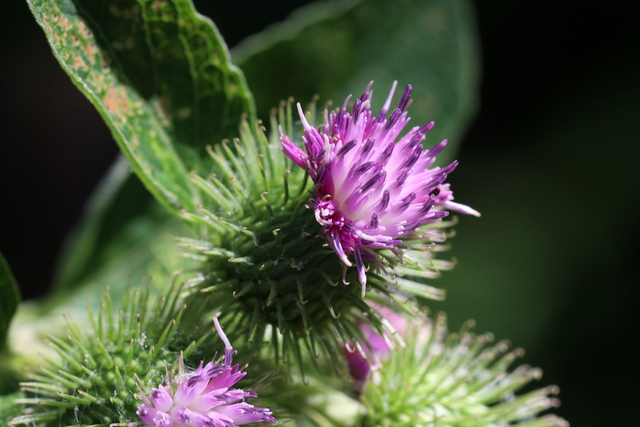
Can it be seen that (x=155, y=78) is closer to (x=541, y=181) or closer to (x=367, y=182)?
(x=367, y=182)

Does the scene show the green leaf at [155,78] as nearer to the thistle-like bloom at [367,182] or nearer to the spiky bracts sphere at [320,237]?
the spiky bracts sphere at [320,237]

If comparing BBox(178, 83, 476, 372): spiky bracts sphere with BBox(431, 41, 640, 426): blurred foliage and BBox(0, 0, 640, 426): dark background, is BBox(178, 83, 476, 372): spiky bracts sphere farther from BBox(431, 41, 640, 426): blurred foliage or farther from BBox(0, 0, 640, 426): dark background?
BBox(431, 41, 640, 426): blurred foliage

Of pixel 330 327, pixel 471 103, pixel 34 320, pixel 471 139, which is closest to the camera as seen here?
pixel 330 327

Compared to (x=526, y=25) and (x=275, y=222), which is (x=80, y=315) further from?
(x=526, y=25)

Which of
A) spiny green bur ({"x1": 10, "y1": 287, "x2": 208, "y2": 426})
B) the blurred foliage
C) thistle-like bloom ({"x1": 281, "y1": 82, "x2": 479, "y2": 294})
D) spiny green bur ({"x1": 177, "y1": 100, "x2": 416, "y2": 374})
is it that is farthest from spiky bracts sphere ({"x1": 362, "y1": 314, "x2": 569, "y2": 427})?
the blurred foliage

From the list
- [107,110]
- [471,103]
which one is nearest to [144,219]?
[107,110]
